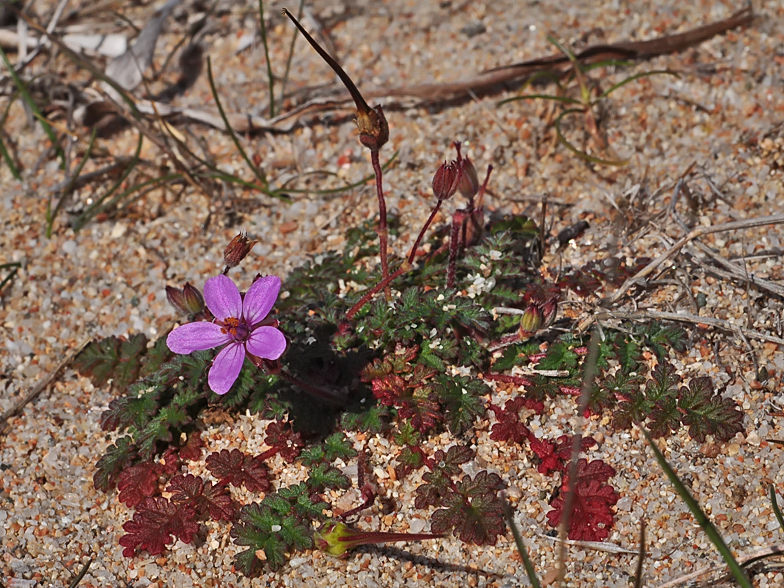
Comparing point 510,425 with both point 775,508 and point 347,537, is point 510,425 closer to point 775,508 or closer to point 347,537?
point 347,537

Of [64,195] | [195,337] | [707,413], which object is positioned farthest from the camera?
[64,195]

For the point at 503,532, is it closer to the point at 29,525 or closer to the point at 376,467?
the point at 376,467

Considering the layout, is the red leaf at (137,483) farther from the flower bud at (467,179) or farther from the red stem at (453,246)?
the flower bud at (467,179)

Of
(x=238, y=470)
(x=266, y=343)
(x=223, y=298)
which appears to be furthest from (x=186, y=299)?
(x=238, y=470)

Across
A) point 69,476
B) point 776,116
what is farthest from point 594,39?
point 69,476

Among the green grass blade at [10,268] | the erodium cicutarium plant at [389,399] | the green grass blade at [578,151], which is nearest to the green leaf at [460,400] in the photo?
the erodium cicutarium plant at [389,399]

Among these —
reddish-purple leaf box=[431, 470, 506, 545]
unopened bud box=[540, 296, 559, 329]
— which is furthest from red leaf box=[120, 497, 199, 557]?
unopened bud box=[540, 296, 559, 329]

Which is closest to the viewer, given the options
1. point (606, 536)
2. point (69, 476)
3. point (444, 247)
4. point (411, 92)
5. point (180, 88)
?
point (606, 536)
